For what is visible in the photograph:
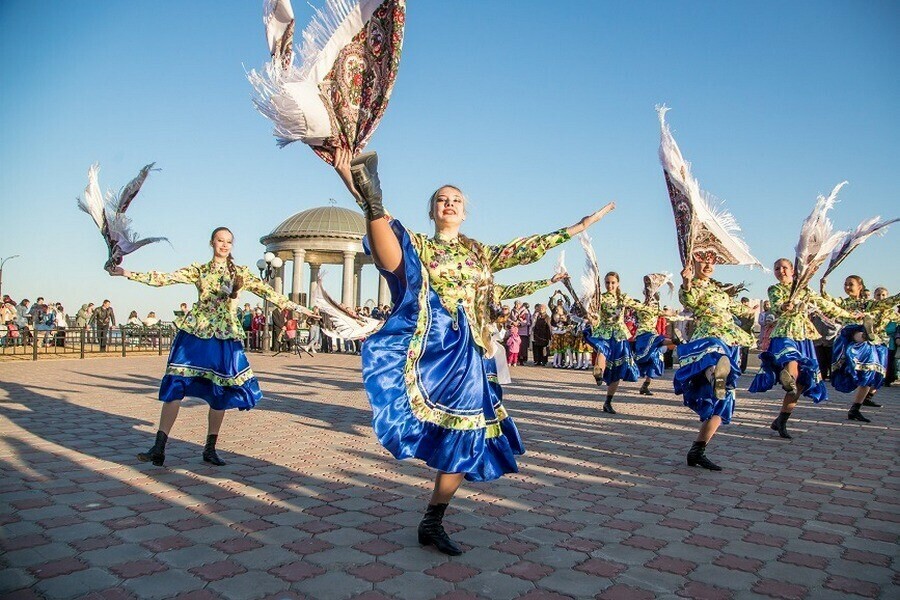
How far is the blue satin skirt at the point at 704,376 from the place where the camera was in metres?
6.06

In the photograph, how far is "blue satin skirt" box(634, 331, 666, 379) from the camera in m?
11.4

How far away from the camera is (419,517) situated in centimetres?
434

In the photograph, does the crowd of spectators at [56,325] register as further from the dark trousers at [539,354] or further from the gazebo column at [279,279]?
the dark trousers at [539,354]

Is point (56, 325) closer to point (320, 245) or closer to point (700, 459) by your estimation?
point (320, 245)

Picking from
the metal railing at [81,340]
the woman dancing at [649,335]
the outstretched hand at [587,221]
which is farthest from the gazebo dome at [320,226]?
the outstretched hand at [587,221]

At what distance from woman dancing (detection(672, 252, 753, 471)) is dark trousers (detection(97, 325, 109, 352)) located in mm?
21875

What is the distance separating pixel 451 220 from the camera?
411cm

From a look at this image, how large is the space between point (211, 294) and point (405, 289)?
9.83 ft

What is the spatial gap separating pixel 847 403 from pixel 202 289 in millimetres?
11322

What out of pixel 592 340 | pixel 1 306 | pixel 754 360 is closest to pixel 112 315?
pixel 1 306

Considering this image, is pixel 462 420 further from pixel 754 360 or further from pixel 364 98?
pixel 754 360

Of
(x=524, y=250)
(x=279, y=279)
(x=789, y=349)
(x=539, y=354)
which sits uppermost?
(x=279, y=279)

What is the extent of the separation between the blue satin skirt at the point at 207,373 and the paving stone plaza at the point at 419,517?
57 centimetres

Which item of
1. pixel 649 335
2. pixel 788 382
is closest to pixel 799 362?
pixel 788 382
